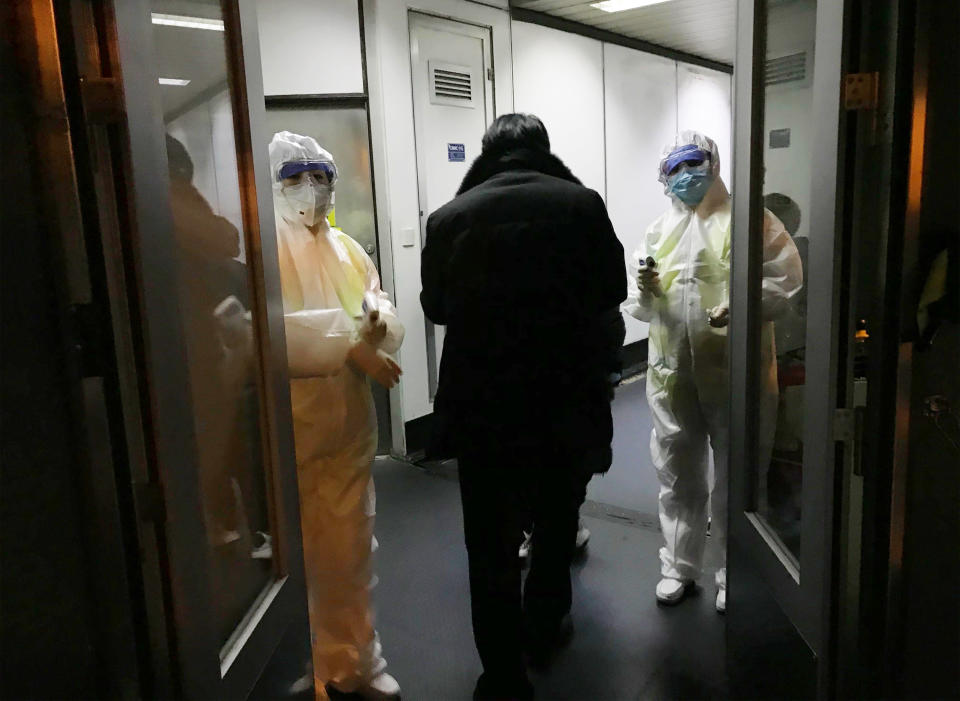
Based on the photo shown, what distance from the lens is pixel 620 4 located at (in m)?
4.32

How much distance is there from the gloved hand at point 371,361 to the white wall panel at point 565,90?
2.63m

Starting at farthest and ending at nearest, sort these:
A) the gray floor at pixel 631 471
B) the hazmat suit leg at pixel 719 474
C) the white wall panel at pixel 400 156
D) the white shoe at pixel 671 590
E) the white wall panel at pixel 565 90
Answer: the white wall panel at pixel 565 90 → the white wall panel at pixel 400 156 → the gray floor at pixel 631 471 → the white shoe at pixel 671 590 → the hazmat suit leg at pixel 719 474

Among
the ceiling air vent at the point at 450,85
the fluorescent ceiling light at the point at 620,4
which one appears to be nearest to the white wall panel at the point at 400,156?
the ceiling air vent at the point at 450,85

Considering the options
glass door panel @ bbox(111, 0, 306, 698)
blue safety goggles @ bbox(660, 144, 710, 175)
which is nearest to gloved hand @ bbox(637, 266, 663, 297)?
blue safety goggles @ bbox(660, 144, 710, 175)

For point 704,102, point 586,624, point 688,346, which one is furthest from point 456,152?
point 704,102

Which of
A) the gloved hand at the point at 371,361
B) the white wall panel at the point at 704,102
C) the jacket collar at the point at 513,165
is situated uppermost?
the white wall panel at the point at 704,102

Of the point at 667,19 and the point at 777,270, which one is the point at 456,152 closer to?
the point at 667,19

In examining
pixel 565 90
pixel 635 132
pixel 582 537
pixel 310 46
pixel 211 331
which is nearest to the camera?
pixel 211 331

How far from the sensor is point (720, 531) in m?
2.28

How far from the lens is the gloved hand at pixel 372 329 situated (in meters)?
1.78

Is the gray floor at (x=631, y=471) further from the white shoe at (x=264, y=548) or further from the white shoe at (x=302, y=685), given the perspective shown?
the white shoe at (x=264, y=548)

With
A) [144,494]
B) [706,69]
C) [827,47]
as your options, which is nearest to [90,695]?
[144,494]

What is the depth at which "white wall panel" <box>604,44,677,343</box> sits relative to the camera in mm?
5117

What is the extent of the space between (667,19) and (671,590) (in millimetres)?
3917
